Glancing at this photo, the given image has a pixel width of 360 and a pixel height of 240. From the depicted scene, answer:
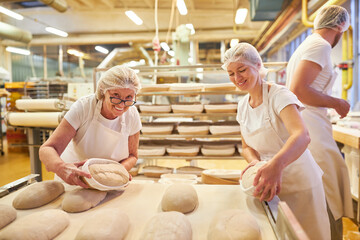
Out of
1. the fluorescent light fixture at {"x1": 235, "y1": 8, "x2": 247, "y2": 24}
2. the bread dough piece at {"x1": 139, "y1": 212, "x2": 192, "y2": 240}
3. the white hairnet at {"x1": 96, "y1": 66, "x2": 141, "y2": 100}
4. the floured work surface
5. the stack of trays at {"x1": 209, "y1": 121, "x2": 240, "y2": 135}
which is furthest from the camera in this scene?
the fluorescent light fixture at {"x1": 235, "y1": 8, "x2": 247, "y2": 24}

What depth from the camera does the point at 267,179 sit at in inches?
35.3

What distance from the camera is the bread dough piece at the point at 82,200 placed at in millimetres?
964

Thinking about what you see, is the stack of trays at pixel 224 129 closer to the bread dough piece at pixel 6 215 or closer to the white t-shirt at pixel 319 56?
the white t-shirt at pixel 319 56

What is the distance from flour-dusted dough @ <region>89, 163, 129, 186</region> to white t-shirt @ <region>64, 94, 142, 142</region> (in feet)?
1.12

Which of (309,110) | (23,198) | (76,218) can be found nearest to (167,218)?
(76,218)

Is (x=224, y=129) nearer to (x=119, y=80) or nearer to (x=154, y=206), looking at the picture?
(x=119, y=80)

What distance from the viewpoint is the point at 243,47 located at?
1.17 meters

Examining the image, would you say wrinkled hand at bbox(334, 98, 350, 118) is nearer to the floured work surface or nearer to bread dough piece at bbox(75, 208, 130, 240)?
the floured work surface

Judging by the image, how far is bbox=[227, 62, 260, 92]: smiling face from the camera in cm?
117

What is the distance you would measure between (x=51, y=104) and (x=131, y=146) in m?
1.30

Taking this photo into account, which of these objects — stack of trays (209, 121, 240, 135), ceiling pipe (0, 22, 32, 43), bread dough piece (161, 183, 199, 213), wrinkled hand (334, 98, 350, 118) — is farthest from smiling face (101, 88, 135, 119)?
ceiling pipe (0, 22, 32, 43)

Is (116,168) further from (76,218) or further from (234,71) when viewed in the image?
(234,71)

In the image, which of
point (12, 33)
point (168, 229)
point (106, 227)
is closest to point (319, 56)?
point (168, 229)

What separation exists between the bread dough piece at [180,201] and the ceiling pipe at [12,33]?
7.40 m
